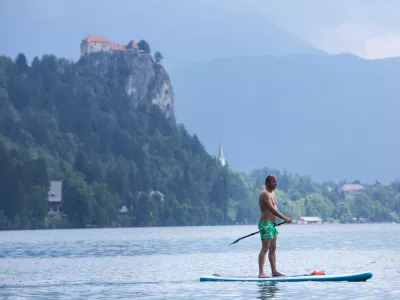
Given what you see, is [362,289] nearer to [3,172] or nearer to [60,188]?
[3,172]

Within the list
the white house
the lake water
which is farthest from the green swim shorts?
the white house

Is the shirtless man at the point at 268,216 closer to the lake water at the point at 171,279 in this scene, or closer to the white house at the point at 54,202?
the lake water at the point at 171,279

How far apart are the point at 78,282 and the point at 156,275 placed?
4578 millimetres

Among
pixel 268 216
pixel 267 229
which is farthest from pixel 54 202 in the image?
pixel 268 216

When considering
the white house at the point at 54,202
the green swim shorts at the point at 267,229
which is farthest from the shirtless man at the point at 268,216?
the white house at the point at 54,202

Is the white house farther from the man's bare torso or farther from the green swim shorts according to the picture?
the man's bare torso

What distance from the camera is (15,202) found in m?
174

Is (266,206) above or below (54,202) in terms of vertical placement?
below

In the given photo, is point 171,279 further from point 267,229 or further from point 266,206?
point 266,206

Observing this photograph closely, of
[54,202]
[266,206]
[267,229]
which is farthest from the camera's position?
[54,202]

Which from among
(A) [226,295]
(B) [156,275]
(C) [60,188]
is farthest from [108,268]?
(C) [60,188]


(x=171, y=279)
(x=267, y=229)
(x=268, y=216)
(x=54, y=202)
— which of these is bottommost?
(x=171, y=279)

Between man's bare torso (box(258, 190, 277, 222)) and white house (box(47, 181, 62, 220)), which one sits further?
white house (box(47, 181, 62, 220))

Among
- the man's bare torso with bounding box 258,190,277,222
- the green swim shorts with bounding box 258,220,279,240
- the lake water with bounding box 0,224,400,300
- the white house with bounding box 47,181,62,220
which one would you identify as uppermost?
the white house with bounding box 47,181,62,220
